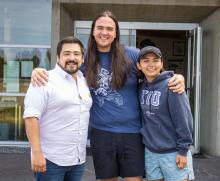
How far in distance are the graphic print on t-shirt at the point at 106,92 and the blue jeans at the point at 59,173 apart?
54 cm

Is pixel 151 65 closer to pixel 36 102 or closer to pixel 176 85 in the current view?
pixel 176 85

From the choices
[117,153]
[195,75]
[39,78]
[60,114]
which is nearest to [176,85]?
[117,153]

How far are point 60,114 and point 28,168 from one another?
3.65 meters

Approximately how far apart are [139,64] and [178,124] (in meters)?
0.56

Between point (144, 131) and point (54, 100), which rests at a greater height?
A: point (54, 100)

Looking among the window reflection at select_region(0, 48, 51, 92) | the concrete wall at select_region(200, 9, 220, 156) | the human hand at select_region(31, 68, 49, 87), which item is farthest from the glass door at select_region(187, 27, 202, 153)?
the human hand at select_region(31, 68, 49, 87)

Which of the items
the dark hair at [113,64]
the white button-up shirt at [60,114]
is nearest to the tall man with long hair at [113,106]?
the dark hair at [113,64]

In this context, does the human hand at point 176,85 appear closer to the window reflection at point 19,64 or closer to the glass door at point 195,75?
the glass door at point 195,75

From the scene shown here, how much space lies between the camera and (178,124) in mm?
3359

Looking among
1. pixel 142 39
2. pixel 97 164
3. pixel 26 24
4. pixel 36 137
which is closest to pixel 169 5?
pixel 26 24

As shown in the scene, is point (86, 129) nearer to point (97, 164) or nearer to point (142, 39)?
point (97, 164)

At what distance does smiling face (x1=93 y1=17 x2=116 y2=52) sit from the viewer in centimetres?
356

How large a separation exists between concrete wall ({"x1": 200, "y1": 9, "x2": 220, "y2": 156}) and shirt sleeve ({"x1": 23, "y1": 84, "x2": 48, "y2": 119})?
505 centimetres

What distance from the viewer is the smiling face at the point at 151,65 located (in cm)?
345
